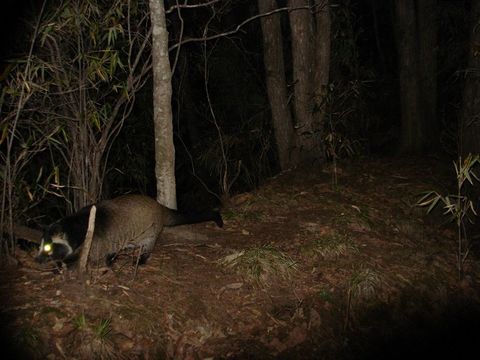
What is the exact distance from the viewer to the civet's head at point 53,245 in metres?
4.18

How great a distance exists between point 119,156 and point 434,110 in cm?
595

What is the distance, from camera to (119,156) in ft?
28.8

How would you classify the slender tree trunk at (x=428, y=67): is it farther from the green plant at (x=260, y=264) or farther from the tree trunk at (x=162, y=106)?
the tree trunk at (x=162, y=106)

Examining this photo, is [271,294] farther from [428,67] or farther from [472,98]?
[428,67]

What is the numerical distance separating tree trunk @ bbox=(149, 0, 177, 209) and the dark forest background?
677mm

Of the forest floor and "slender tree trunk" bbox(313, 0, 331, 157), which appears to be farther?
"slender tree trunk" bbox(313, 0, 331, 157)

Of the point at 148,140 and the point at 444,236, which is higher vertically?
the point at 148,140

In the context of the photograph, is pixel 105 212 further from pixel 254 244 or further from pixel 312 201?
pixel 312 201

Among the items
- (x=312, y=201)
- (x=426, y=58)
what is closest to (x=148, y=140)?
(x=312, y=201)

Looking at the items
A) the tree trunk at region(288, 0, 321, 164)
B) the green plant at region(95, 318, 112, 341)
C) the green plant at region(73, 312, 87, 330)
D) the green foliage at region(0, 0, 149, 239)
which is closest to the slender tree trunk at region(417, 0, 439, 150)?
the tree trunk at region(288, 0, 321, 164)

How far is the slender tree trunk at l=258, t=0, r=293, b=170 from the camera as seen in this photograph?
24.0 ft

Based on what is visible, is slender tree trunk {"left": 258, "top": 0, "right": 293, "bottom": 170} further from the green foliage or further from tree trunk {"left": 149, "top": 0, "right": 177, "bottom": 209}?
tree trunk {"left": 149, "top": 0, "right": 177, "bottom": 209}

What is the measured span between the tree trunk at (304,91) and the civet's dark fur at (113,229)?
9.62 ft

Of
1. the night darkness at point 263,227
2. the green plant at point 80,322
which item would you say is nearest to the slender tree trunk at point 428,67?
the night darkness at point 263,227
